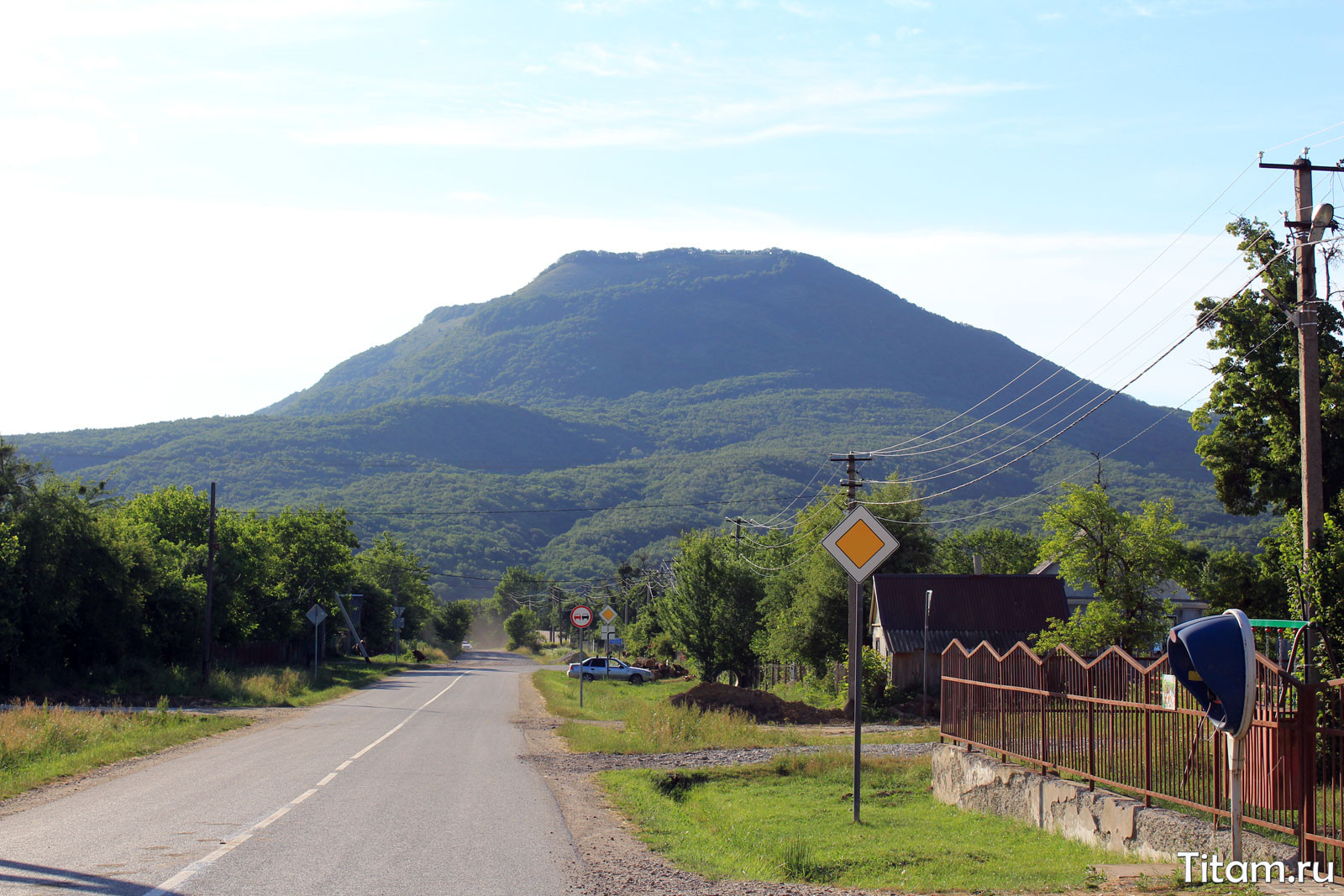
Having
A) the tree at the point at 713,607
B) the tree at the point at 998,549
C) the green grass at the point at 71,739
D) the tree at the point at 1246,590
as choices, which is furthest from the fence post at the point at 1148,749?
the tree at the point at 998,549

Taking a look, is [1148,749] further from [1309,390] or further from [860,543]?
[1309,390]

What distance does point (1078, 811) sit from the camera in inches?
426

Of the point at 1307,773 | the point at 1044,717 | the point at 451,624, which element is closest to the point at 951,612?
the point at 1044,717

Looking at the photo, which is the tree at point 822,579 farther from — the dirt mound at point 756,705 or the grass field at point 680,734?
the grass field at point 680,734

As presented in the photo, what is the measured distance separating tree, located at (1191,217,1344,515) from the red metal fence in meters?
10.5

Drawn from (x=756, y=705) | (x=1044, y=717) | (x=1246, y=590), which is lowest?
(x=756, y=705)

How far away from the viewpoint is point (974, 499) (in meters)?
142

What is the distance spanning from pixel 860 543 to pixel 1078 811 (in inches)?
137

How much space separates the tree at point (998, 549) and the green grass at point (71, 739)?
6178 cm

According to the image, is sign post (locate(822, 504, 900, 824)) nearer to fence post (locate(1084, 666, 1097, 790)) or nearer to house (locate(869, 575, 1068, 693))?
fence post (locate(1084, 666, 1097, 790))

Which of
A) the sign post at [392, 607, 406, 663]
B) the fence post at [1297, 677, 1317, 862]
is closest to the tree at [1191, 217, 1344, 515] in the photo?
the fence post at [1297, 677, 1317, 862]

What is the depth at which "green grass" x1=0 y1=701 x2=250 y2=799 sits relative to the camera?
47.0ft

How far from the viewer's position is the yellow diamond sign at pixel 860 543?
11258mm

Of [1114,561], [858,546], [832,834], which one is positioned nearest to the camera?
[832,834]
